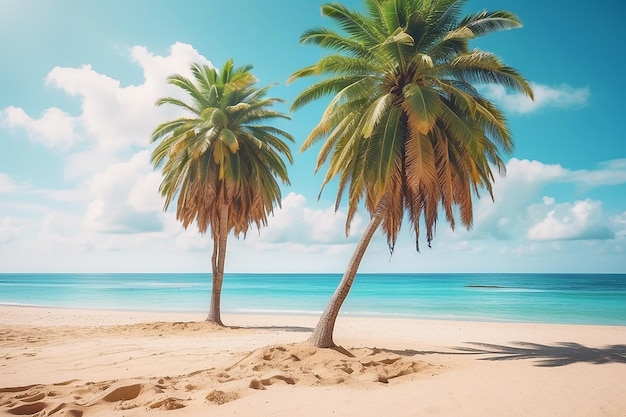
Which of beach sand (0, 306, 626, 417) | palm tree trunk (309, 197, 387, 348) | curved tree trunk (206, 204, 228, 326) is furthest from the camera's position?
curved tree trunk (206, 204, 228, 326)

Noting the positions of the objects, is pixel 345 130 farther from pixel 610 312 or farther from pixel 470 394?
pixel 610 312

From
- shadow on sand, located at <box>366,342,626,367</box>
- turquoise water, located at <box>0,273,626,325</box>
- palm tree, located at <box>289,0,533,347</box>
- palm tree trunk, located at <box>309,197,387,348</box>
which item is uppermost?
palm tree, located at <box>289,0,533,347</box>

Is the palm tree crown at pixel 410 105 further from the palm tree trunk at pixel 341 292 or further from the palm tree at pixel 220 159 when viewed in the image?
the palm tree at pixel 220 159

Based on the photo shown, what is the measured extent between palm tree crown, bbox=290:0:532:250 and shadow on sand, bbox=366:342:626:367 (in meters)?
3.30

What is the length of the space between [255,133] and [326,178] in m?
7.83

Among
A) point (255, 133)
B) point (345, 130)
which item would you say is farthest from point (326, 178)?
point (255, 133)

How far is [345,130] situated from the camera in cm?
1144

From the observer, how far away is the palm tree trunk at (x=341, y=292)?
1014 cm

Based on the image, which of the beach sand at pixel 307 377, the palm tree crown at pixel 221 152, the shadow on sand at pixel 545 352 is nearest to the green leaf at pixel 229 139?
the palm tree crown at pixel 221 152

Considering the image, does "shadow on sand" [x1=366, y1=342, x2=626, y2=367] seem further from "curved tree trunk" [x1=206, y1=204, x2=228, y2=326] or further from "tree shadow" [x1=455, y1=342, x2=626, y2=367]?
"curved tree trunk" [x1=206, y1=204, x2=228, y2=326]

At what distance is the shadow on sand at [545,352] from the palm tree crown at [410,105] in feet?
10.8

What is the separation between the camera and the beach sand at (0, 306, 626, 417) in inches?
231

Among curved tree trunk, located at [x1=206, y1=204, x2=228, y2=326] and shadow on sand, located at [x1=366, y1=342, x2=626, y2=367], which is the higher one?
Answer: curved tree trunk, located at [x1=206, y1=204, x2=228, y2=326]

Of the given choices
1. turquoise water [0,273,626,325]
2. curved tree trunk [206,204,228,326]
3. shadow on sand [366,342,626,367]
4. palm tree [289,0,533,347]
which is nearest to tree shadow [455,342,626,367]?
shadow on sand [366,342,626,367]
